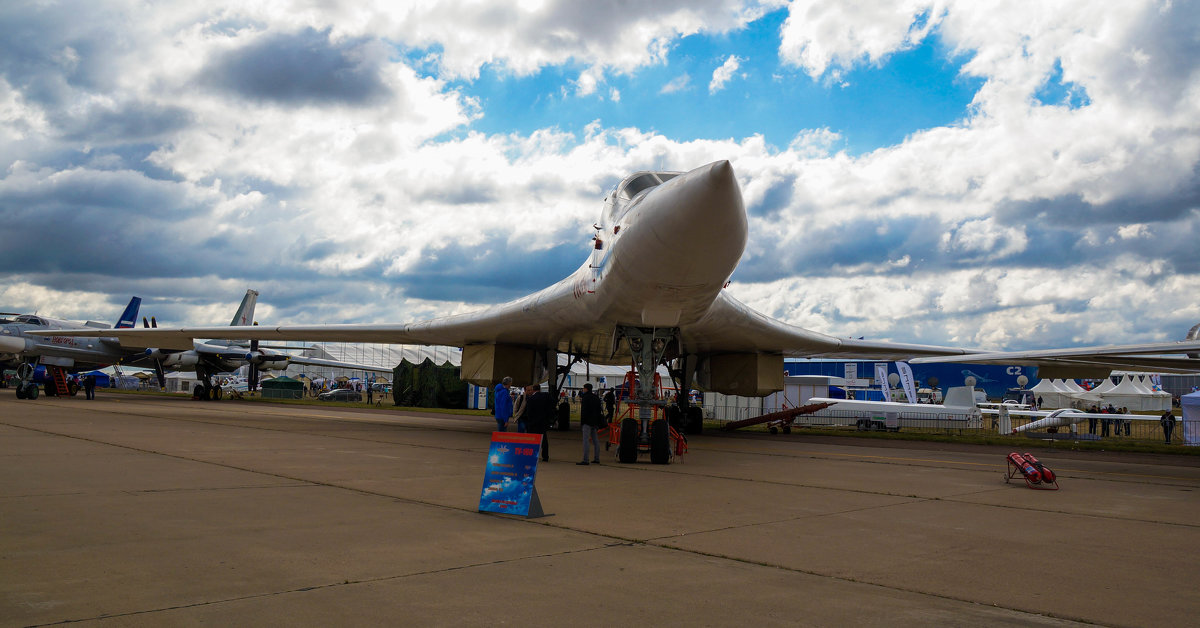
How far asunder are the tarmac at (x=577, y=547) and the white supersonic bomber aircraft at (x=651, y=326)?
80.6 inches

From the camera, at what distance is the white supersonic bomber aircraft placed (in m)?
7.32

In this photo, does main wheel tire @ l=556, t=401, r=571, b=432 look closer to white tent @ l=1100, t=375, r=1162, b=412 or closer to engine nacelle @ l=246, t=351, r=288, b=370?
engine nacelle @ l=246, t=351, r=288, b=370

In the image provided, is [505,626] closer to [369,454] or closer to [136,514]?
[136,514]

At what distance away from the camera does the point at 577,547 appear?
430cm

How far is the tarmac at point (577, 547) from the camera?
3059 mm

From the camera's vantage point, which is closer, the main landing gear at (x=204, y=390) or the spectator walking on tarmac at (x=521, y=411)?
the spectator walking on tarmac at (x=521, y=411)

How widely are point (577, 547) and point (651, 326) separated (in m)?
5.75

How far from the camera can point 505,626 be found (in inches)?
111

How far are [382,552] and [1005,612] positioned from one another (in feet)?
9.80

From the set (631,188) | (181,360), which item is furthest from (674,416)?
(181,360)

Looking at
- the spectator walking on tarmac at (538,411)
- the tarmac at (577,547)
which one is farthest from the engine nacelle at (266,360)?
the spectator walking on tarmac at (538,411)

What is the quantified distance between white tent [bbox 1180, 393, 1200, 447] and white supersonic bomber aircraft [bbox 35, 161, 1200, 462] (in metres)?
6.49

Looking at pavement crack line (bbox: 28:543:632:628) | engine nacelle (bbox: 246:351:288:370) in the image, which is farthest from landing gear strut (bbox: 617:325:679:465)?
engine nacelle (bbox: 246:351:288:370)

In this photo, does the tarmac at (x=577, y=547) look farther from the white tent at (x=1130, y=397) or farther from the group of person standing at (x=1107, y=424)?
the white tent at (x=1130, y=397)
